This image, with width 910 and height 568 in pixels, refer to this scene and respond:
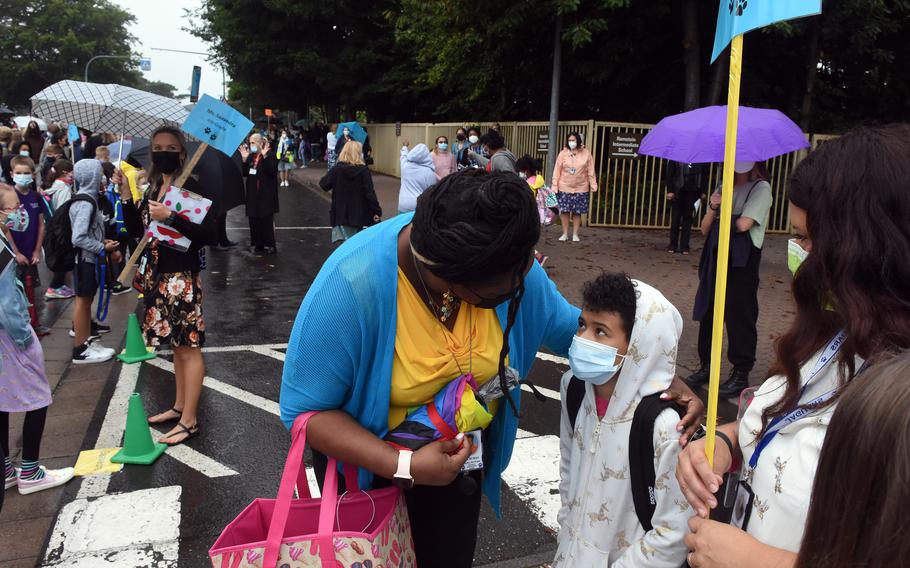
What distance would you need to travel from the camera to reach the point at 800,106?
15.5m

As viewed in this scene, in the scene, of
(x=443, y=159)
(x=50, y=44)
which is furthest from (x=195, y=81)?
(x=50, y=44)

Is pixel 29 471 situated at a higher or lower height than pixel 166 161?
lower

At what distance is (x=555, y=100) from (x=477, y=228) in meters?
13.8

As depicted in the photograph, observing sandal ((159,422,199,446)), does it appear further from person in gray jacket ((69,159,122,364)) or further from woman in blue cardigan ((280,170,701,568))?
woman in blue cardigan ((280,170,701,568))

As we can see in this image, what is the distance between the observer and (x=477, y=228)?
164 centimetres

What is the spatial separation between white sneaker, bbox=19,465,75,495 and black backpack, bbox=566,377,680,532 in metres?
3.49

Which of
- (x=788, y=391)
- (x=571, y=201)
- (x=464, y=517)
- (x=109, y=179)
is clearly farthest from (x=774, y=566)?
(x=571, y=201)

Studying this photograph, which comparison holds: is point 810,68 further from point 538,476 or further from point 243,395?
point 243,395

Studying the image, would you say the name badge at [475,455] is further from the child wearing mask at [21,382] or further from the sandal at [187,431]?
the sandal at [187,431]

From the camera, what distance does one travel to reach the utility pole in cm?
1425

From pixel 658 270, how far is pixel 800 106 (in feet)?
25.0

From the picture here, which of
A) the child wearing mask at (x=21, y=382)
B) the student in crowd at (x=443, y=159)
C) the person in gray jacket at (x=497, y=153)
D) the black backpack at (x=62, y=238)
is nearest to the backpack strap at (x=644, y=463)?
the child wearing mask at (x=21, y=382)

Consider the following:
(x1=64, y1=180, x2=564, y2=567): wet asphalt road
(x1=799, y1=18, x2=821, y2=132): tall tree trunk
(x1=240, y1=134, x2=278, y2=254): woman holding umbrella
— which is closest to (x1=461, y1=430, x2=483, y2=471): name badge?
(x1=64, y1=180, x2=564, y2=567): wet asphalt road

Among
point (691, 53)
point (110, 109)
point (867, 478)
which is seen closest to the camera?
point (867, 478)
